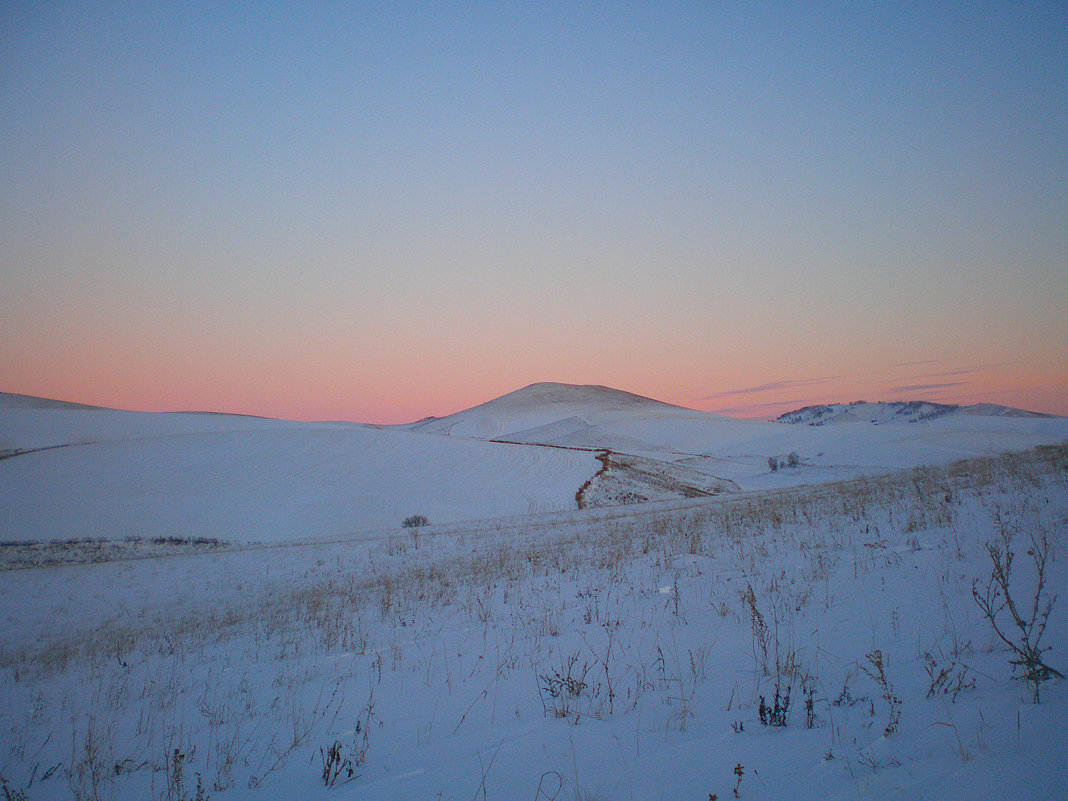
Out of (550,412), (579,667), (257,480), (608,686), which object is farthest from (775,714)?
(550,412)

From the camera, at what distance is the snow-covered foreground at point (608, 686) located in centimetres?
280

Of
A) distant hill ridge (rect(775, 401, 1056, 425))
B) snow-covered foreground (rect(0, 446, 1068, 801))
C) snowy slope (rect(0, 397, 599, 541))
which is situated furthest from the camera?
distant hill ridge (rect(775, 401, 1056, 425))

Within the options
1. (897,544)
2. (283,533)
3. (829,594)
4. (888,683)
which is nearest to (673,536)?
(897,544)

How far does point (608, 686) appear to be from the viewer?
4.16m

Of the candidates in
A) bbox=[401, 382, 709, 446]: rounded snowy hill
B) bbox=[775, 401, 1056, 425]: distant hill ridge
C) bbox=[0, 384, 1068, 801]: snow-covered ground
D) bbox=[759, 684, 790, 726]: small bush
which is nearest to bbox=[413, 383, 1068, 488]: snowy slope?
bbox=[401, 382, 709, 446]: rounded snowy hill

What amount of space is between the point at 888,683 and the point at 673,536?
8.68 meters

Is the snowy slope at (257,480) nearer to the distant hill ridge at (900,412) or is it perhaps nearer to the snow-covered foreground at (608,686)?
the snow-covered foreground at (608,686)

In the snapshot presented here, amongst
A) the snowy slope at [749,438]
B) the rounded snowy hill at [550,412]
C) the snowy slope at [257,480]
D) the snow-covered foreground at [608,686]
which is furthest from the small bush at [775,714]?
the rounded snowy hill at [550,412]

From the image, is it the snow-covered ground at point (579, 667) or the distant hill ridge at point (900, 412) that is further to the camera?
the distant hill ridge at point (900, 412)

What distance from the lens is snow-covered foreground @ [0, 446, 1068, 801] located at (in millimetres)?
2799

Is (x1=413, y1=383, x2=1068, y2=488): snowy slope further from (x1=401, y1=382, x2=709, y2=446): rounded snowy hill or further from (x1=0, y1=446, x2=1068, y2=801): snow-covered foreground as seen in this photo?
(x1=0, y1=446, x2=1068, y2=801): snow-covered foreground

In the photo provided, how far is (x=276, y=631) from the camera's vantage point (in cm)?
829

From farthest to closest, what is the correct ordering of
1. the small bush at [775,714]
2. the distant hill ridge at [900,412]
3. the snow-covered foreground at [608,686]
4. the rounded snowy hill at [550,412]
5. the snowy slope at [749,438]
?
the distant hill ridge at [900,412]
the rounded snowy hill at [550,412]
the snowy slope at [749,438]
the small bush at [775,714]
the snow-covered foreground at [608,686]

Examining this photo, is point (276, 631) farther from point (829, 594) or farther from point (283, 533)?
point (283, 533)
